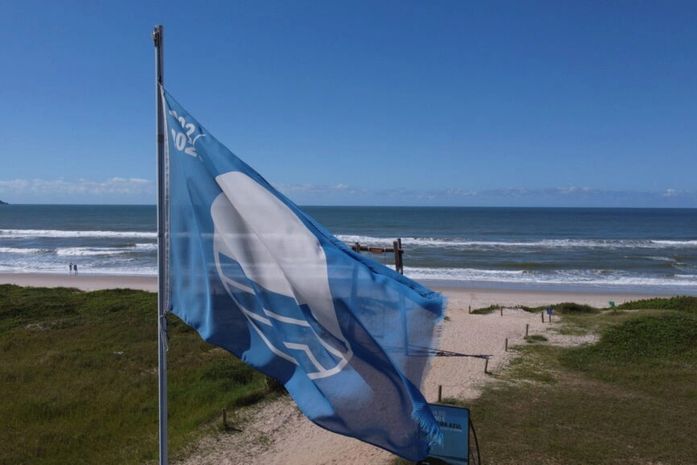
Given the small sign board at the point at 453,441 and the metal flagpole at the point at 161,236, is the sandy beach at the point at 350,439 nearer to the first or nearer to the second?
the small sign board at the point at 453,441

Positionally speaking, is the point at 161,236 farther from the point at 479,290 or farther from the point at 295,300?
the point at 479,290

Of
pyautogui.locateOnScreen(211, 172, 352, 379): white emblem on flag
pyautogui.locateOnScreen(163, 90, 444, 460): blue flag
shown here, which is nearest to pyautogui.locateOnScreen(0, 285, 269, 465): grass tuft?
pyautogui.locateOnScreen(163, 90, 444, 460): blue flag

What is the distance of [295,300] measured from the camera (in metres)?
3.71

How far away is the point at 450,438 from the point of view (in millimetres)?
5477

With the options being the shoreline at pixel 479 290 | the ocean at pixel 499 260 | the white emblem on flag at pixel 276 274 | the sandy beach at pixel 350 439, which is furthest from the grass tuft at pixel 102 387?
the ocean at pixel 499 260

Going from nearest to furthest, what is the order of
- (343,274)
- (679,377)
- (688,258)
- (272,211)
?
(343,274), (272,211), (679,377), (688,258)

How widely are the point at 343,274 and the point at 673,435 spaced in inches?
282

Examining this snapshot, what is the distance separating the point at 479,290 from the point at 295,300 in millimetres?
25731

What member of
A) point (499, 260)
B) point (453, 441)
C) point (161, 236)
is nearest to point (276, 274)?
point (161, 236)

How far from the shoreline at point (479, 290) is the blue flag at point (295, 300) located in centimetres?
1955

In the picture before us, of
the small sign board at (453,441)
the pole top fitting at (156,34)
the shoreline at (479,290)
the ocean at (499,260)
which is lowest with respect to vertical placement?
the shoreline at (479,290)

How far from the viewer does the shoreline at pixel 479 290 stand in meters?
24.9

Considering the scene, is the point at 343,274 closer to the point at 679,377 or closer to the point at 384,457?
the point at 384,457

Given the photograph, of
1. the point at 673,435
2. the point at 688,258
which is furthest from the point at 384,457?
the point at 688,258
